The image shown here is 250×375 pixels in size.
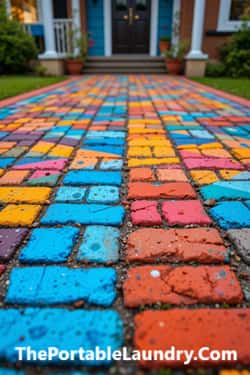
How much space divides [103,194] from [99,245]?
1.53ft

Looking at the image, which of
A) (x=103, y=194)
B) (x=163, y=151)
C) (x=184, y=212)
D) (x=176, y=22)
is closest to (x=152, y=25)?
(x=176, y=22)

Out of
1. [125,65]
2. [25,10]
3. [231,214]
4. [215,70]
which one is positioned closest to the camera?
[231,214]

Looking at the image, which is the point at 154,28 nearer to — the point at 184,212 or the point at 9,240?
the point at 184,212

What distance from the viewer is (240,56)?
791 centimetres

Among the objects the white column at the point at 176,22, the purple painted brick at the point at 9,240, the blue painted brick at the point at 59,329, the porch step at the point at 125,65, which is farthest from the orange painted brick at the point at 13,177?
the white column at the point at 176,22

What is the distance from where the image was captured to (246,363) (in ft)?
2.38

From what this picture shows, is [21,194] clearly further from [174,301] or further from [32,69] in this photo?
[32,69]

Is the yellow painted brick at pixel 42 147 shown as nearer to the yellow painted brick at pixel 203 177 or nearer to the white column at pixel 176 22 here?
the yellow painted brick at pixel 203 177

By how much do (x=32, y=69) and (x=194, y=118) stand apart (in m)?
7.41

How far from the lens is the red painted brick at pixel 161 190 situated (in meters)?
1.58

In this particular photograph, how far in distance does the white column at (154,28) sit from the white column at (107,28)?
1.37 metres

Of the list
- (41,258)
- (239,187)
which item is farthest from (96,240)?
(239,187)

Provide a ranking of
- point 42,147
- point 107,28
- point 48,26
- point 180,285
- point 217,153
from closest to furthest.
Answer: point 180,285, point 217,153, point 42,147, point 48,26, point 107,28

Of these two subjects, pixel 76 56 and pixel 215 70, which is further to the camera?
pixel 76 56
